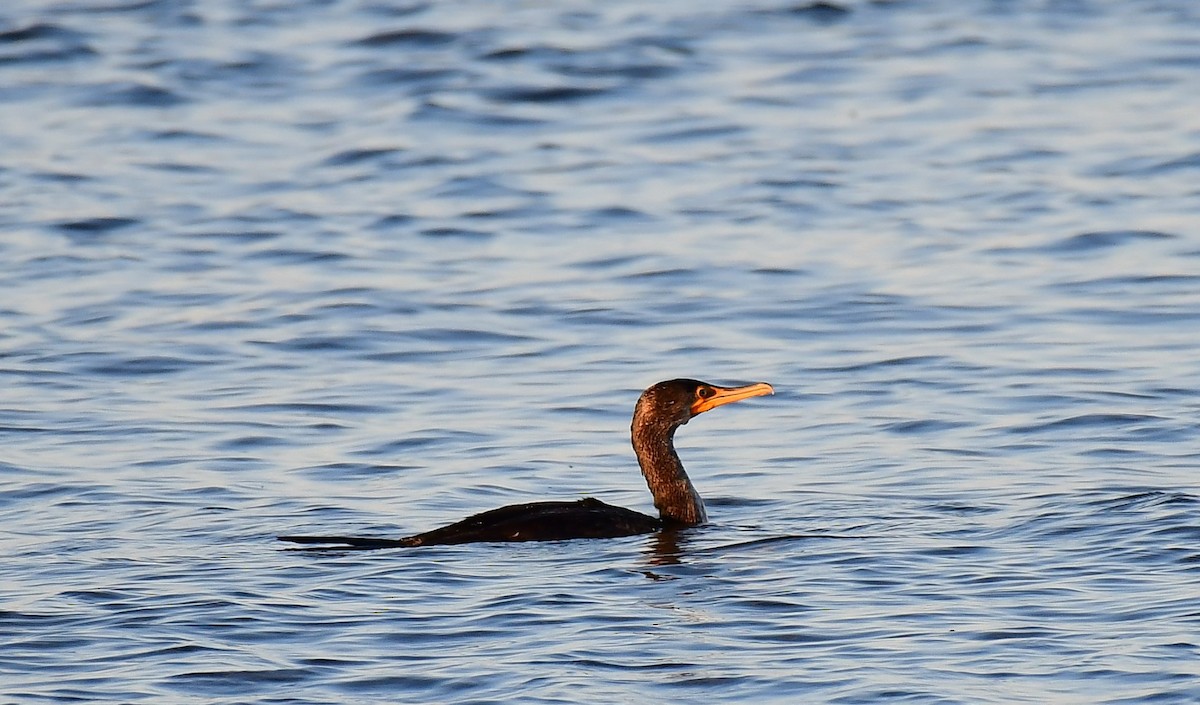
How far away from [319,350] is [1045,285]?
222 inches

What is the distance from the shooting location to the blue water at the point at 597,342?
8.86 metres

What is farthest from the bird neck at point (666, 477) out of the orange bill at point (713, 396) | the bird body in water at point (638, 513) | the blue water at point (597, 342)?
the blue water at point (597, 342)

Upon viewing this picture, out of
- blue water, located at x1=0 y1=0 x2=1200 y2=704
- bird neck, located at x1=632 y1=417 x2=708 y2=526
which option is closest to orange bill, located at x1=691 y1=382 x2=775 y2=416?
bird neck, located at x1=632 y1=417 x2=708 y2=526

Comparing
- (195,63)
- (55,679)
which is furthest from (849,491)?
(195,63)

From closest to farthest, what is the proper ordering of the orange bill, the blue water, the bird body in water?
the blue water, the bird body in water, the orange bill

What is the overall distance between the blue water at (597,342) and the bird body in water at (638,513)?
0.48 feet

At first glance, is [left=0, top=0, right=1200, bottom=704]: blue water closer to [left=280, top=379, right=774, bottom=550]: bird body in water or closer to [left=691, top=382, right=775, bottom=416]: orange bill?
[left=280, top=379, right=774, bottom=550]: bird body in water

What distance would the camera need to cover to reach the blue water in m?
8.86

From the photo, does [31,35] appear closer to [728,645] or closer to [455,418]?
[455,418]

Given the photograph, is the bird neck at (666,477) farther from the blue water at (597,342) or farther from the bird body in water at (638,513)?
the blue water at (597,342)

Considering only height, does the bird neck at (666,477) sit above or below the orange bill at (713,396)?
below

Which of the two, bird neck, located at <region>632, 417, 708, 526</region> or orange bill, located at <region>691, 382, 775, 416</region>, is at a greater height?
orange bill, located at <region>691, 382, 775, 416</region>

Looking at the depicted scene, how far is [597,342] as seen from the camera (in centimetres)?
1595

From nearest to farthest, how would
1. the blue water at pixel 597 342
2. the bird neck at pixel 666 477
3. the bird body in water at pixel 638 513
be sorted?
the blue water at pixel 597 342
the bird body in water at pixel 638 513
the bird neck at pixel 666 477
